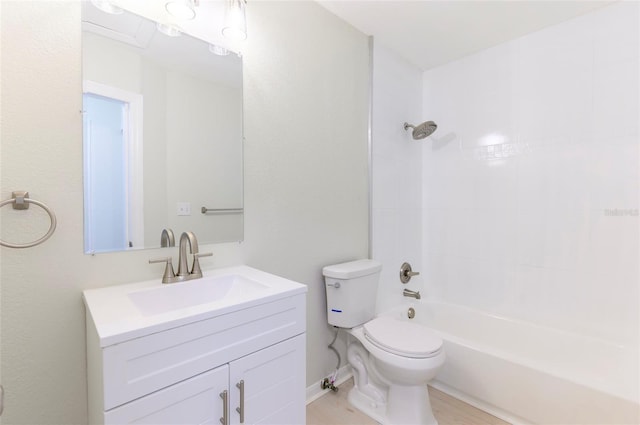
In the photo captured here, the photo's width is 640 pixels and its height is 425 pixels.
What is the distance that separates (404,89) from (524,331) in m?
1.93

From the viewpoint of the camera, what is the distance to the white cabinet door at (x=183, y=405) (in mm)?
723

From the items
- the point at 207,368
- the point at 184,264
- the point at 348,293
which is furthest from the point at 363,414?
the point at 184,264

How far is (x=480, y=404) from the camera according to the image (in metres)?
1.70

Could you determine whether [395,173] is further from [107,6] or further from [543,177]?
[107,6]

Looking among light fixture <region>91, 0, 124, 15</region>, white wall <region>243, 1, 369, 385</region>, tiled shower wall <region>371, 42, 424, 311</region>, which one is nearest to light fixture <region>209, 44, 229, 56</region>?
white wall <region>243, 1, 369, 385</region>

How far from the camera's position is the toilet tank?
170 cm

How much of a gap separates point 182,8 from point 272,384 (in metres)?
1.44

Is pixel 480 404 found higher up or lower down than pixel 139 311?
lower down

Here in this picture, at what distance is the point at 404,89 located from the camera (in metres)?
2.34

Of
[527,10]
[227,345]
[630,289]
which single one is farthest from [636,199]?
[227,345]

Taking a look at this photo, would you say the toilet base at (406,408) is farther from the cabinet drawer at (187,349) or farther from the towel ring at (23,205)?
the towel ring at (23,205)

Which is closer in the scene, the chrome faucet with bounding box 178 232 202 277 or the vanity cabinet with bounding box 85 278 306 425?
the vanity cabinet with bounding box 85 278 306 425

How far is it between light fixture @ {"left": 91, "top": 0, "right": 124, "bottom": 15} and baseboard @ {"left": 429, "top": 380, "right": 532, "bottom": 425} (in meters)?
2.49

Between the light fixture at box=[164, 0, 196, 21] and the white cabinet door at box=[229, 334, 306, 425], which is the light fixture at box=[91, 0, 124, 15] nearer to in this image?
the light fixture at box=[164, 0, 196, 21]
